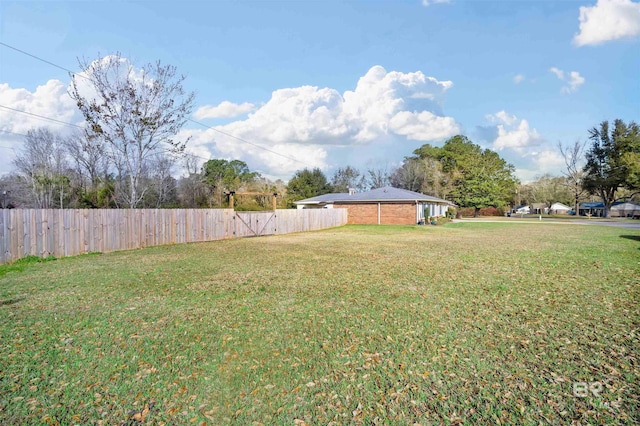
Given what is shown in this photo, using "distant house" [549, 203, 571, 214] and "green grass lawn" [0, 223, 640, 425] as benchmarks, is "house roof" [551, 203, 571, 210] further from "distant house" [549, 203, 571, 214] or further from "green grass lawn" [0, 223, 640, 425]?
"green grass lawn" [0, 223, 640, 425]

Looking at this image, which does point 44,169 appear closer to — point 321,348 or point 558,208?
point 321,348

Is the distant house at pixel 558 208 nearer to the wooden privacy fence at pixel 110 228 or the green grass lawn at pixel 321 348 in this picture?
the wooden privacy fence at pixel 110 228

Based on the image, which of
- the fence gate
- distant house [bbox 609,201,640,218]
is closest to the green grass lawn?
the fence gate

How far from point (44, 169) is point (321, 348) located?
38186 mm

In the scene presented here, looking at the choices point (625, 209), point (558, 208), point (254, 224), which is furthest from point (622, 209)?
point (254, 224)

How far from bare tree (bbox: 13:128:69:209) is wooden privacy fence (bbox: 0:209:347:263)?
22816 mm

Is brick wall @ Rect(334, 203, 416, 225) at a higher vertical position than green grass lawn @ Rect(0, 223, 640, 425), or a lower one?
higher

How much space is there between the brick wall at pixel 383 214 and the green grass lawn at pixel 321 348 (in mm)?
21344

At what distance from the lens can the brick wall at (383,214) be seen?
29.2 metres

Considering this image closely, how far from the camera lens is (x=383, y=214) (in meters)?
30.1

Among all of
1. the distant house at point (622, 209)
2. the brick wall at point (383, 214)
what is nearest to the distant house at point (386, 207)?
the brick wall at point (383, 214)

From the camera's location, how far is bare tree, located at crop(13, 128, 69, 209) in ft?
103

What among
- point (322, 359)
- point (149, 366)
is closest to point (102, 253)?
point (149, 366)

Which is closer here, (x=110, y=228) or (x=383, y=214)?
(x=110, y=228)
